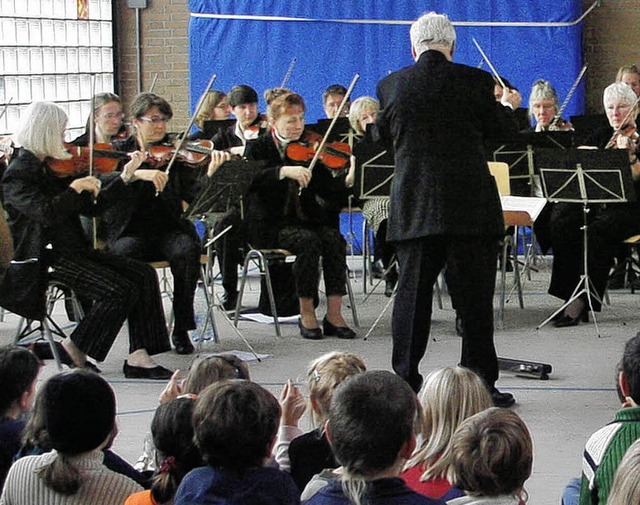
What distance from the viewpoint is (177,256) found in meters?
7.08

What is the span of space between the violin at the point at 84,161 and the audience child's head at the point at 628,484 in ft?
15.7

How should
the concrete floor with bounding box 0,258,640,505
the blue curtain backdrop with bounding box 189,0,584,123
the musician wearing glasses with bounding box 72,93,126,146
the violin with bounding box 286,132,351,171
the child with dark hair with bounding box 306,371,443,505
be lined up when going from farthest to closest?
the blue curtain backdrop with bounding box 189,0,584,123, the violin with bounding box 286,132,351,171, the musician wearing glasses with bounding box 72,93,126,146, the concrete floor with bounding box 0,258,640,505, the child with dark hair with bounding box 306,371,443,505

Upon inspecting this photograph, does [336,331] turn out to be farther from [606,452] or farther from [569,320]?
[606,452]

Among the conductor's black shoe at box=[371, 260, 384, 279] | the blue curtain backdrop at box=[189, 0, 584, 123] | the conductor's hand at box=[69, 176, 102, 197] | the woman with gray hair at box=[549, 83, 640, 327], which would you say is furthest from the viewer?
the blue curtain backdrop at box=[189, 0, 584, 123]

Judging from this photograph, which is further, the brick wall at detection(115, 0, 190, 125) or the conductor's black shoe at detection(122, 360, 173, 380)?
the brick wall at detection(115, 0, 190, 125)

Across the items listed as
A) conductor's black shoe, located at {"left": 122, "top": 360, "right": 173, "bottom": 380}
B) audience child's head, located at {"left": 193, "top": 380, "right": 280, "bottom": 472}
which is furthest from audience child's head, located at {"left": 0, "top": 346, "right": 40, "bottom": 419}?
conductor's black shoe, located at {"left": 122, "top": 360, "right": 173, "bottom": 380}

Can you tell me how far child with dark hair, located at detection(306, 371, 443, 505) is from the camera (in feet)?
8.77

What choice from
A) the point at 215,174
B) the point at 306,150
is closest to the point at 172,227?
the point at 215,174

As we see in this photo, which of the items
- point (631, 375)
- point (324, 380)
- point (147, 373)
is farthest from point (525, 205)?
point (631, 375)

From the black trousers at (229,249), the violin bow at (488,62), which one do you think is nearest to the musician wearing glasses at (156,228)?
the black trousers at (229,249)

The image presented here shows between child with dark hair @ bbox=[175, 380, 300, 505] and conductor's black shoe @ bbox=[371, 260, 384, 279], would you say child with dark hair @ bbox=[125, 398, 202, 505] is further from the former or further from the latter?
conductor's black shoe @ bbox=[371, 260, 384, 279]

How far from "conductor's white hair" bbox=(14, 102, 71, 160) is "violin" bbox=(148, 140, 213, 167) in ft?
2.53

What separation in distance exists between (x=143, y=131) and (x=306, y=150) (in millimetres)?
1126

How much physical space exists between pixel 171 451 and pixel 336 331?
4556 millimetres
